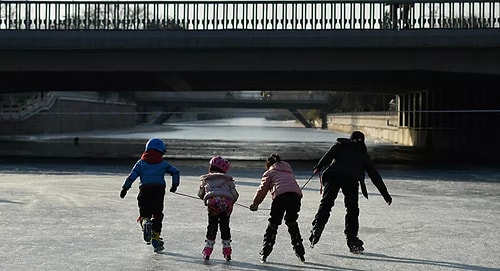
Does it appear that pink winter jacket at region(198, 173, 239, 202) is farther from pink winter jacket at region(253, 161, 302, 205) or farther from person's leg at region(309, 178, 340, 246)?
person's leg at region(309, 178, 340, 246)

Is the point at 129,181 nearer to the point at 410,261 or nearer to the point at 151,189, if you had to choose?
the point at 151,189

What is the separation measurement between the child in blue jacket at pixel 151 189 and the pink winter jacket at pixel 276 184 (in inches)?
46.7

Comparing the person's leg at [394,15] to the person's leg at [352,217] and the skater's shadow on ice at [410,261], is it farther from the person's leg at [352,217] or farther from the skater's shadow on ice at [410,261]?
the skater's shadow on ice at [410,261]

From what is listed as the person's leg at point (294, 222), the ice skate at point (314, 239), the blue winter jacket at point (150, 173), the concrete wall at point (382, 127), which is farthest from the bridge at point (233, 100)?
the person's leg at point (294, 222)

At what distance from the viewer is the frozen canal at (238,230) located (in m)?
8.23

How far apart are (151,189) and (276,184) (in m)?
1.72

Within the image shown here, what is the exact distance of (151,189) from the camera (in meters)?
8.88

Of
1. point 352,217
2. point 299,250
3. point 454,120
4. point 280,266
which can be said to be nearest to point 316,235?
point 352,217

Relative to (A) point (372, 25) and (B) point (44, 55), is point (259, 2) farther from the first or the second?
(B) point (44, 55)

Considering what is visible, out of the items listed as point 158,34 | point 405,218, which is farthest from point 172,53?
point 405,218

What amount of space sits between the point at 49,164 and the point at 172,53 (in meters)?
6.74

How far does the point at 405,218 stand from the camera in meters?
12.3

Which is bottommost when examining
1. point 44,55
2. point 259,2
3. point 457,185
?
point 457,185

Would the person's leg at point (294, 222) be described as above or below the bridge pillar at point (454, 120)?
below
